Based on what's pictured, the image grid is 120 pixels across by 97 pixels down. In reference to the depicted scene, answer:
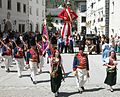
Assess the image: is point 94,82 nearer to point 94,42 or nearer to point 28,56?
point 28,56

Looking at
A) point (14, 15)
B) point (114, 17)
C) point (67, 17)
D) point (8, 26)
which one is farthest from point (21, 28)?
point (67, 17)

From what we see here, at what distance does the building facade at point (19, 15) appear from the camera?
41.2 meters

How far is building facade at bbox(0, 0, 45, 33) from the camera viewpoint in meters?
41.2

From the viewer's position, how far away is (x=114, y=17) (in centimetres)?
3725

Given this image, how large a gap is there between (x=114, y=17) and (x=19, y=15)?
1634 cm

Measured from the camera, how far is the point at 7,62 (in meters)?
15.1

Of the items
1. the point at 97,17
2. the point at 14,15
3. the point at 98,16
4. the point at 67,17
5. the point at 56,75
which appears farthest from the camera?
the point at 97,17

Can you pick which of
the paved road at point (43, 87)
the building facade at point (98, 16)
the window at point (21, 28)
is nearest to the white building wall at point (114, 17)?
the building facade at point (98, 16)

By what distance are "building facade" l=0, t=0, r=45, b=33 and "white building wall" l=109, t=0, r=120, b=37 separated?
13.6 metres

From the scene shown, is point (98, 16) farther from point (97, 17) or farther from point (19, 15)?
point (19, 15)

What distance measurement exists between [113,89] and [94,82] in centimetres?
157

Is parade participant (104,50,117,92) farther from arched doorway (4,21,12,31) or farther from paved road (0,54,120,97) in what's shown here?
arched doorway (4,21,12,31)

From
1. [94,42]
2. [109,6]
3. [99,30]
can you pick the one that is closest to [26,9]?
[99,30]

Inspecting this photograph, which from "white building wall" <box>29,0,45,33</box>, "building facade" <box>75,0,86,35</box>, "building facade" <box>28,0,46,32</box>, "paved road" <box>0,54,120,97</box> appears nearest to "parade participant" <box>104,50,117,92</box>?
"paved road" <box>0,54,120,97</box>
